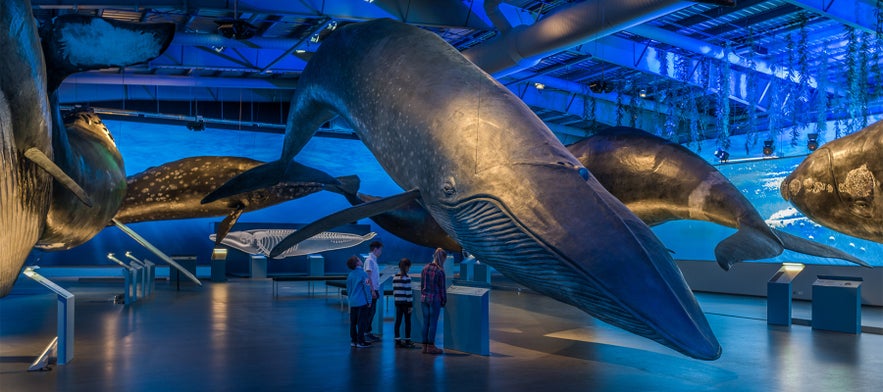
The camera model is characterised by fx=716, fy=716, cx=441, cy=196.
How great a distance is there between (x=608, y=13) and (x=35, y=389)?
40.1 feet

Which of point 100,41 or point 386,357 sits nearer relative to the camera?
point 100,41

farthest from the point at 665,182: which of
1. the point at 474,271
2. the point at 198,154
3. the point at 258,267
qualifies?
the point at 198,154

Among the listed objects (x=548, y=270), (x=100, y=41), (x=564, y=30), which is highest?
(x=564, y=30)

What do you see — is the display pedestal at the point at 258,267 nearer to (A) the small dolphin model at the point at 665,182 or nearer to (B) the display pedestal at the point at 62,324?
(B) the display pedestal at the point at 62,324

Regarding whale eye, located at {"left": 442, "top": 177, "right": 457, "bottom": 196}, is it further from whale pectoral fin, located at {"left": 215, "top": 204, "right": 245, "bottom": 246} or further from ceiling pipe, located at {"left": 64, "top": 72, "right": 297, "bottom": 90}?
ceiling pipe, located at {"left": 64, "top": 72, "right": 297, "bottom": 90}

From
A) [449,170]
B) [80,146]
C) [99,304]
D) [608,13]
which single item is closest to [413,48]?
[449,170]

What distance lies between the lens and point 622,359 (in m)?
10.6

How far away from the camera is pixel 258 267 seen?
31844mm

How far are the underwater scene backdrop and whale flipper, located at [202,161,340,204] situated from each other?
19203 mm

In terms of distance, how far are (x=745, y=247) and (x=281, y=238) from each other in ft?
Answer: 68.1

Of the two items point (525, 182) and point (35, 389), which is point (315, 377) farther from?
point (525, 182)

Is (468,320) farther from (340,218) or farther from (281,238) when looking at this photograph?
(281,238)

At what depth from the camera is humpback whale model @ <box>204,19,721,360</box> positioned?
3527mm

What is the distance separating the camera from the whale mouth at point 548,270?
341 cm
